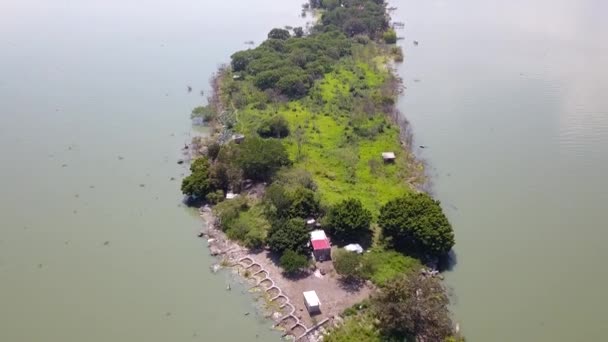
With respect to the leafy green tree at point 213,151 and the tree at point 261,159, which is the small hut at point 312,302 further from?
the leafy green tree at point 213,151

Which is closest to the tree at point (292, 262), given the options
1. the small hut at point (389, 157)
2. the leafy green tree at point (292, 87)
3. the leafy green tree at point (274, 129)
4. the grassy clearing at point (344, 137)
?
the grassy clearing at point (344, 137)

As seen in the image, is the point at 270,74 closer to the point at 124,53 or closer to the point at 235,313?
the point at 124,53

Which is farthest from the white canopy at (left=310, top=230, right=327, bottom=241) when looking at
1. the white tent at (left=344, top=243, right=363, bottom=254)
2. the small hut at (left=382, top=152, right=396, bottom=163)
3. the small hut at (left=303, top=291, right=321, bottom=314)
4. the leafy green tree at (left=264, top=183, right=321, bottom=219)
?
the small hut at (left=382, top=152, right=396, bottom=163)

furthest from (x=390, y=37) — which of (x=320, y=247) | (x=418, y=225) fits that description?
(x=320, y=247)

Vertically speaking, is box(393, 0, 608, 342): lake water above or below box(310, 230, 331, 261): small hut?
below

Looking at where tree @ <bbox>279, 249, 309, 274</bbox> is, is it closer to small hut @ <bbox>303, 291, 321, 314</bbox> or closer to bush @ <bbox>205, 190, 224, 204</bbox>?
small hut @ <bbox>303, 291, 321, 314</bbox>

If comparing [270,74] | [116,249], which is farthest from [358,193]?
[270,74]

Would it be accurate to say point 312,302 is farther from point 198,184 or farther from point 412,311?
point 198,184
